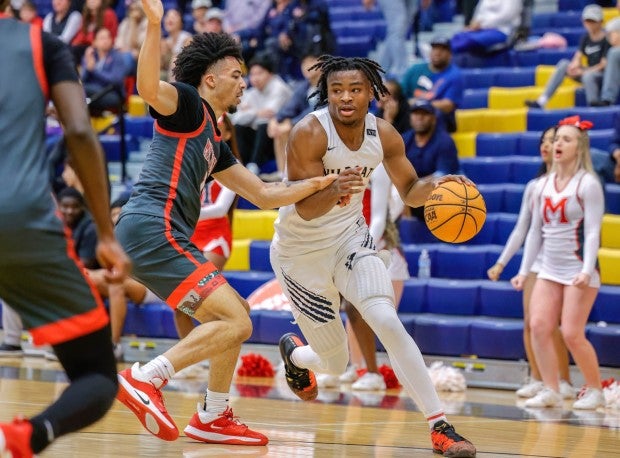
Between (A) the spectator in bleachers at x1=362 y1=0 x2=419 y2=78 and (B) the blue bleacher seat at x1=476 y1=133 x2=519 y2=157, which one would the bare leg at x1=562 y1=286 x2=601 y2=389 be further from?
(A) the spectator in bleachers at x1=362 y1=0 x2=419 y2=78

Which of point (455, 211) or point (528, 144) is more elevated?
point (455, 211)

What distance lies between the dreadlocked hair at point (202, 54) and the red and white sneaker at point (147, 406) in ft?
5.68

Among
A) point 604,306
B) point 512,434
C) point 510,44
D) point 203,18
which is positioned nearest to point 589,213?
point 604,306

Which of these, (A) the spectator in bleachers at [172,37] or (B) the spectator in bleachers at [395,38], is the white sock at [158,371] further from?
(A) the spectator in bleachers at [172,37]

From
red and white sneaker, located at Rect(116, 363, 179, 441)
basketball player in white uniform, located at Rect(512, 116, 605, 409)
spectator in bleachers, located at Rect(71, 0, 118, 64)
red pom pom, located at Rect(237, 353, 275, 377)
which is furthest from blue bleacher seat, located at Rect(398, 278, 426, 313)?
spectator in bleachers, located at Rect(71, 0, 118, 64)

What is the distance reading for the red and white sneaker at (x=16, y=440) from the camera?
3842 millimetres

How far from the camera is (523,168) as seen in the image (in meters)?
12.3

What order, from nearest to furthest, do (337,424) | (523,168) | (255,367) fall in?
(337,424) < (255,367) < (523,168)

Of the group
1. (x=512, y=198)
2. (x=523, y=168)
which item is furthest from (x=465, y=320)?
(x=523, y=168)

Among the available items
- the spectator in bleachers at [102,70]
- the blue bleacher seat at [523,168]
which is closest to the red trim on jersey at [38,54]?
the blue bleacher seat at [523,168]

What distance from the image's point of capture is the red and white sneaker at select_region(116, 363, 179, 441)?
5.59 metres

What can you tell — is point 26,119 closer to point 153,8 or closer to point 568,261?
point 153,8

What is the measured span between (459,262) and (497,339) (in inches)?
52.9

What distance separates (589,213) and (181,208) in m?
3.75
